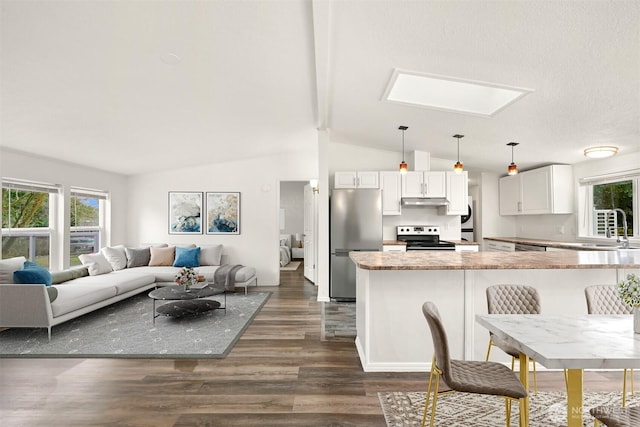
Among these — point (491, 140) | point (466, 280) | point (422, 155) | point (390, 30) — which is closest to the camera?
point (390, 30)

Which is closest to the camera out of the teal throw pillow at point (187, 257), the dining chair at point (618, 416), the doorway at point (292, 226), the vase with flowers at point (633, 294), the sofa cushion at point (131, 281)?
the dining chair at point (618, 416)

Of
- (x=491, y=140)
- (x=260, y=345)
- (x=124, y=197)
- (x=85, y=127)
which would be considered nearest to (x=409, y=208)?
(x=491, y=140)

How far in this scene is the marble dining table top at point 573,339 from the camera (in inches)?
58.2

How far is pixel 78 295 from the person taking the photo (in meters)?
4.12

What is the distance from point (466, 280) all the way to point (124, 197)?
6.37 meters

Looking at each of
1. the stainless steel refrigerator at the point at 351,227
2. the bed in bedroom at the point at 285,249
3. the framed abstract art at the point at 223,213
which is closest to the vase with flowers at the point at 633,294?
the stainless steel refrigerator at the point at 351,227

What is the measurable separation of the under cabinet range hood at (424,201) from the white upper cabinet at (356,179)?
0.53 m

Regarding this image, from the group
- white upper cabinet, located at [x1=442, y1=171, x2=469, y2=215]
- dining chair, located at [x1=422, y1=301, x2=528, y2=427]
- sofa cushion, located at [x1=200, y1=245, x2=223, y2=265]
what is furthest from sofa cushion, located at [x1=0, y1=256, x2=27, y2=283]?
white upper cabinet, located at [x1=442, y1=171, x2=469, y2=215]

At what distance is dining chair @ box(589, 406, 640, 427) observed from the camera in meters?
1.43

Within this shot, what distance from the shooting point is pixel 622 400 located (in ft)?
7.66

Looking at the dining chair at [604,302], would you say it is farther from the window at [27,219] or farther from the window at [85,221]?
the window at [85,221]

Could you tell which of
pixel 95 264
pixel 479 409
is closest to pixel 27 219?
pixel 95 264

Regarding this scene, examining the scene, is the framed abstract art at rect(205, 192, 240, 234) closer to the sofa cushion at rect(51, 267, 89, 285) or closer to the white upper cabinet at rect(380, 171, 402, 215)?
the sofa cushion at rect(51, 267, 89, 285)

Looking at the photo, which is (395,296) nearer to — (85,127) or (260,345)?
(260,345)
